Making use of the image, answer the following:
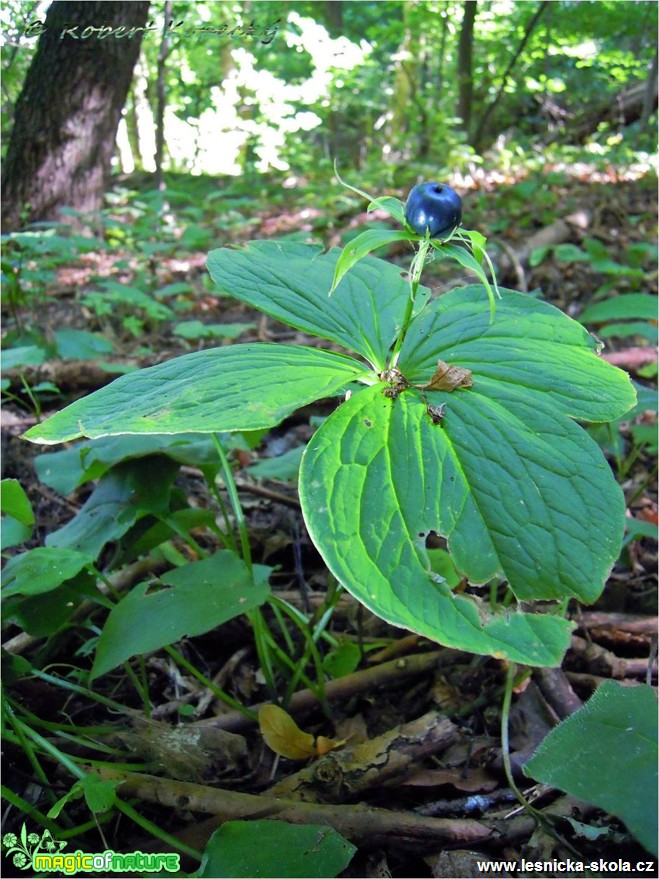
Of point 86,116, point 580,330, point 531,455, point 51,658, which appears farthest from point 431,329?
point 86,116

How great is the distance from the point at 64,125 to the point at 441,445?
440 centimetres

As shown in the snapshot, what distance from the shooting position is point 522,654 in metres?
0.81

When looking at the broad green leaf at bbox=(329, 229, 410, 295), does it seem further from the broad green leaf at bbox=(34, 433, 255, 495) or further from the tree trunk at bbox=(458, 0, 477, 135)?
the tree trunk at bbox=(458, 0, 477, 135)

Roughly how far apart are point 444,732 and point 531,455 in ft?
2.05

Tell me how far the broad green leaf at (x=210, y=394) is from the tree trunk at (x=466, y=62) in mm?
7122

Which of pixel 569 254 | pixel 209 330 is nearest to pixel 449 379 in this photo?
pixel 209 330

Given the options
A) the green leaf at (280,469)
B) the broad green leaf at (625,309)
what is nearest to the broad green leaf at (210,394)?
the green leaf at (280,469)

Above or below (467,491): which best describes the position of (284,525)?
below

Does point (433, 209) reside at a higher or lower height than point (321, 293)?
higher

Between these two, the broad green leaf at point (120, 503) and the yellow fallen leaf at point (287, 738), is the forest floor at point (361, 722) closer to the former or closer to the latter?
the yellow fallen leaf at point (287, 738)

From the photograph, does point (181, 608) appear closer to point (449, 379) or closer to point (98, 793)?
point (98, 793)

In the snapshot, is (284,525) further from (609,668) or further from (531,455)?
(531,455)

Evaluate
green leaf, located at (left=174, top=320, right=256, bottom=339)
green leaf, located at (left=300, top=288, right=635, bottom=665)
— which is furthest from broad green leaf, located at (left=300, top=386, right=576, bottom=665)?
green leaf, located at (left=174, top=320, right=256, bottom=339)

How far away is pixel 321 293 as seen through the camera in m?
1.35
